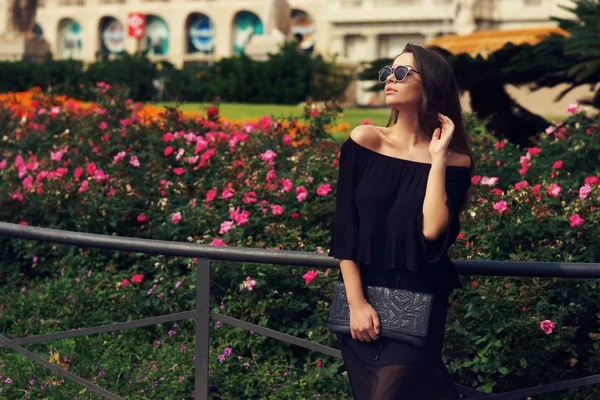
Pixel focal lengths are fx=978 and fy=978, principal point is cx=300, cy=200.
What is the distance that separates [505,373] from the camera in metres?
4.65

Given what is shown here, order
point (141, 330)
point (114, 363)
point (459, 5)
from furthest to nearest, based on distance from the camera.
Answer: point (459, 5), point (141, 330), point (114, 363)

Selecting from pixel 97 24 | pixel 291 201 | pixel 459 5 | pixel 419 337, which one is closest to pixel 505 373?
pixel 419 337

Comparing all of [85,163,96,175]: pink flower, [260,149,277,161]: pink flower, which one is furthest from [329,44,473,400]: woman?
[85,163,96,175]: pink flower

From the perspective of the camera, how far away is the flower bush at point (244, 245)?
4.84 m

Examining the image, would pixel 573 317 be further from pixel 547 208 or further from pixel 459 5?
pixel 459 5

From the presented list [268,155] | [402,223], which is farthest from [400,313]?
[268,155]

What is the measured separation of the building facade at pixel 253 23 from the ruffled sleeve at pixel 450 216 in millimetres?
42936

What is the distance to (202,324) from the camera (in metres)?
3.95

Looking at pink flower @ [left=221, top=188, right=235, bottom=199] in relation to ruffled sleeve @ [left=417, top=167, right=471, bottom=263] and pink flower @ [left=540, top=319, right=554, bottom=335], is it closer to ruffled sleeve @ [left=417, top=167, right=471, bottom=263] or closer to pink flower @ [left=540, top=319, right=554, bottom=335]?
pink flower @ [left=540, top=319, right=554, bottom=335]

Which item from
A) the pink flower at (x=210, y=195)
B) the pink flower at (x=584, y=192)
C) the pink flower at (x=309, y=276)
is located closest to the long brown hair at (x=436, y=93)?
the pink flower at (x=309, y=276)

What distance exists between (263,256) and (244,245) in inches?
80.6

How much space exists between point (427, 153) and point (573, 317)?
206 cm

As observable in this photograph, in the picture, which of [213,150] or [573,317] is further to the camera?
[213,150]

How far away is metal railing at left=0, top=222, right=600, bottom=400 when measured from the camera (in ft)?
11.5
